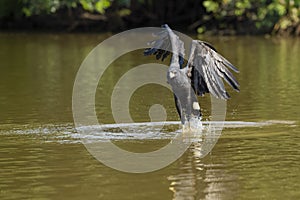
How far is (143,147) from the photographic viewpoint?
31.0 feet

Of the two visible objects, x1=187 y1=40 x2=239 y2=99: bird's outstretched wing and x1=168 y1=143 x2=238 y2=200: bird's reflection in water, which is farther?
x1=187 y1=40 x2=239 y2=99: bird's outstretched wing

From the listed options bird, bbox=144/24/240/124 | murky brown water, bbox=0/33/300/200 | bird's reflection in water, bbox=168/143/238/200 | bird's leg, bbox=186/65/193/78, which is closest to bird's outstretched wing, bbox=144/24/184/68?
bird, bbox=144/24/240/124

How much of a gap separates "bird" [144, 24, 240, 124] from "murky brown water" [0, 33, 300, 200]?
53 cm

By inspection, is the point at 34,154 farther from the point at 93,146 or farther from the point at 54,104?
the point at 54,104

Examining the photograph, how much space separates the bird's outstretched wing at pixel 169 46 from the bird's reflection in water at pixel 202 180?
4.84 ft

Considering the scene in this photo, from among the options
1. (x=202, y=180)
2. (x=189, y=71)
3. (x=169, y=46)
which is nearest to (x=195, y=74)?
(x=189, y=71)

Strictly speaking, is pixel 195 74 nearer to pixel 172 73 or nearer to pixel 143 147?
pixel 172 73

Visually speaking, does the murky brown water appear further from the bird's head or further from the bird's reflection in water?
the bird's head

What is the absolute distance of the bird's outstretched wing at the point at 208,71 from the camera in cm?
999

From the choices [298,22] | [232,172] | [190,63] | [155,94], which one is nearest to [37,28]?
[298,22]

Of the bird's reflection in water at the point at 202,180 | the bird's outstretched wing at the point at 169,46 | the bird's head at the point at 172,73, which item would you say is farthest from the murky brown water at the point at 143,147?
the bird's outstretched wing at the point at 169,46

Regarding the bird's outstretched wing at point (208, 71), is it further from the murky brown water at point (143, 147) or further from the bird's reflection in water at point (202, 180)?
the bird's reflection in water at point (202, 180)

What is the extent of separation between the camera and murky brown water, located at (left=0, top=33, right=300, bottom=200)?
7504mm

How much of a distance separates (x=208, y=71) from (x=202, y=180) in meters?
2.56
